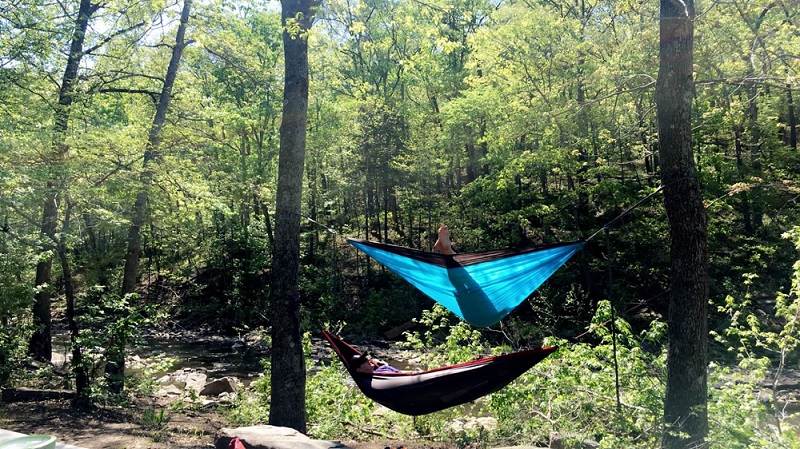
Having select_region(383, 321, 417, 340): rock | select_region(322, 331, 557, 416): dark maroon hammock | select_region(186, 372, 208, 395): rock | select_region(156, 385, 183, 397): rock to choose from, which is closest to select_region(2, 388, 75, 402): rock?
select_region(156, 385, 183, 397): rock

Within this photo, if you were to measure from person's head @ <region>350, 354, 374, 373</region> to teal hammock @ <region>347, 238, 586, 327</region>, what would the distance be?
69cm

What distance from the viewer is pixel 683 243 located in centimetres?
327

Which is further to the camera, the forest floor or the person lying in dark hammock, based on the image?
the forest floor

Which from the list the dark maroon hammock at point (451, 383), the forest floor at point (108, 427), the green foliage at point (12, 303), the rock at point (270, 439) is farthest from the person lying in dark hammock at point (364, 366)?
the green foliage at point (12, 303)

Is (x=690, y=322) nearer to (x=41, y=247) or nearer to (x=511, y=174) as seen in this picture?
(x=41, y=247)

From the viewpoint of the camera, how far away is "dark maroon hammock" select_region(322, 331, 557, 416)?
303 centimetres

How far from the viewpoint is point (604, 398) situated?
3.91 meters

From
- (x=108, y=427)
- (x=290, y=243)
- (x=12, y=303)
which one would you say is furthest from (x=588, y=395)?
(x=12, y=303)

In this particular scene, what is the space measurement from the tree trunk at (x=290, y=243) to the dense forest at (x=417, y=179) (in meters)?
0.04

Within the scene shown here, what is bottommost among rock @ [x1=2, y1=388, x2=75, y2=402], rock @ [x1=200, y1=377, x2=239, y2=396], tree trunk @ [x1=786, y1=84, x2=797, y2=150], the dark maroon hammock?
rock @ [x1=200, y1=377, x2=239, y2=396]

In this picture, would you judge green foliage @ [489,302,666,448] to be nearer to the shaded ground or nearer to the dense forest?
the dense forest

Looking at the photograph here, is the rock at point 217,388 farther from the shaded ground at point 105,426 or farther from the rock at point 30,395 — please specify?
the rock at point 30,395

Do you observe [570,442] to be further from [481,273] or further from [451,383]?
[481,273]

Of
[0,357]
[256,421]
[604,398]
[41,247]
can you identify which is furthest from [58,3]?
[604,398]
